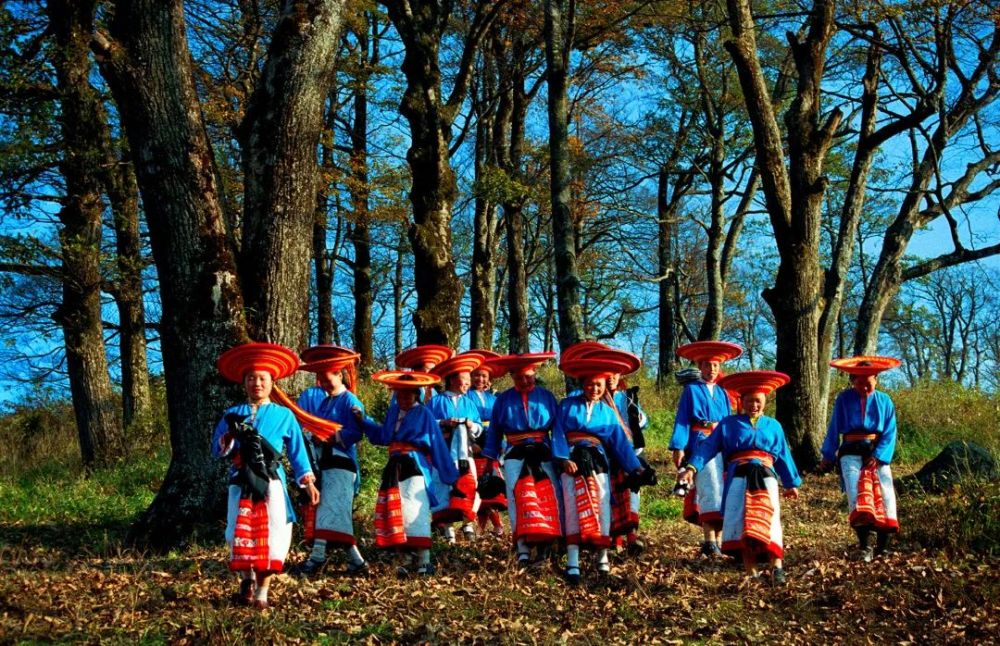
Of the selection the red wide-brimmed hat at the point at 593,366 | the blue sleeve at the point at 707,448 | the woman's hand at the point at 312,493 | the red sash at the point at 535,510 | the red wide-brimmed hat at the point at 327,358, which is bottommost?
the red sash at the point at 535,510

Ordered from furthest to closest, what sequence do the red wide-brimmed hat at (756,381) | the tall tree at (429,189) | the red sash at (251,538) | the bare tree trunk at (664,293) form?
the bare tree trunk at (664,293), the tall tree at (429,189), the red wide-brimmed hat at (756,381), the red sash at (251,538)

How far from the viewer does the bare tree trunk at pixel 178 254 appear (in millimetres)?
8641

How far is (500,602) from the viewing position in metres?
7.24

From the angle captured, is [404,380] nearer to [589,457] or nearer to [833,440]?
[589,457]

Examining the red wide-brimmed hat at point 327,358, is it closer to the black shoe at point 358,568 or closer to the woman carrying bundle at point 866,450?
the black shoe at point 358,568

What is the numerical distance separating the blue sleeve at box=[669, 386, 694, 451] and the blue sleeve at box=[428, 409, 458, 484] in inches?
89.4

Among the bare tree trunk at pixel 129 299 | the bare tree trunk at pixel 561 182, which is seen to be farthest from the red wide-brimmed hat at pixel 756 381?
the bare tree trunk at pixel 129 299

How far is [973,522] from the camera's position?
8984 mm

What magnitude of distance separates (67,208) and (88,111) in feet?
5.77

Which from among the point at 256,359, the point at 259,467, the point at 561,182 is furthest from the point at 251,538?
the point at 561,182

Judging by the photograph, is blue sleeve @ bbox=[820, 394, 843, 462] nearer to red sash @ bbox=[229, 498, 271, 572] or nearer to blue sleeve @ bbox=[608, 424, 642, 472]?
blue sleeve @ bbox=[608, 424, 642, 472]

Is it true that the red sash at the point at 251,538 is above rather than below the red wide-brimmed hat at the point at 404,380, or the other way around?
below

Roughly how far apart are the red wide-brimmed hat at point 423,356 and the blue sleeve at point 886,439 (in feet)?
15.1

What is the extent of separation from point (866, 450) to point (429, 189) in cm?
753
